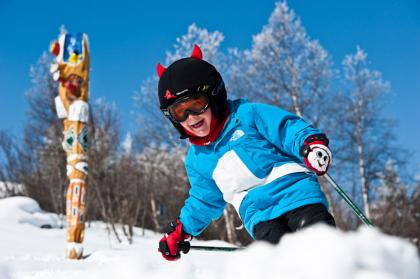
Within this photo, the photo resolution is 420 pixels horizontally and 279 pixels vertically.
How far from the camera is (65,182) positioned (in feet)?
43.2

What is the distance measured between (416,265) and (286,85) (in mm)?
12197

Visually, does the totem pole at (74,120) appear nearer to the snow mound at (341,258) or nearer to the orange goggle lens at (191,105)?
the orange goggle lens at (191,105)

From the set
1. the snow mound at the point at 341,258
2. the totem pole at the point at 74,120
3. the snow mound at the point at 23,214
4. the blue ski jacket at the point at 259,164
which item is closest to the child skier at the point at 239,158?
the blue ski jacket at the point at 259,164

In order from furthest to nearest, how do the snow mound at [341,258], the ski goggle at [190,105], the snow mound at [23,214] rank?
1. the snow mound at [23,214]
2. the ski goggle at [190,105]
3. the snow mound at [341,258]

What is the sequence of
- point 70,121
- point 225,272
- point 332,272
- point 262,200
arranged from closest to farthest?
1. point 332,272
2. point 225,272
3. point 262,200
4. point 70,121

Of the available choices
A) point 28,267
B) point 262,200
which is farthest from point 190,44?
point 262,200

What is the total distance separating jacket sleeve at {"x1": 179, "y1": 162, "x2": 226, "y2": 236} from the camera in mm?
2385

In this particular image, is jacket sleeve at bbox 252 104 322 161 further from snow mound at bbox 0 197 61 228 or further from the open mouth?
snow mound at bbox 0 197 61 228

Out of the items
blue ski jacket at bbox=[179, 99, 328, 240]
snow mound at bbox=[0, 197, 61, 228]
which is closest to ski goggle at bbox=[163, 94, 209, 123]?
blue ski jacket at bbox=[179, 99, 328, 240]

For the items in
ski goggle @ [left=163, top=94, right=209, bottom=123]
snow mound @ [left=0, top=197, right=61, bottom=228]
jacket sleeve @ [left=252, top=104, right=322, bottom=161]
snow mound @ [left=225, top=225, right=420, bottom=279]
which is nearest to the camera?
snow mound @ [left=225, top=225, right=420, bottom=279]

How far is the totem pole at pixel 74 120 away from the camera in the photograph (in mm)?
6016

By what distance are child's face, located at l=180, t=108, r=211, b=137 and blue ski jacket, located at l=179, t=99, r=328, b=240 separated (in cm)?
9

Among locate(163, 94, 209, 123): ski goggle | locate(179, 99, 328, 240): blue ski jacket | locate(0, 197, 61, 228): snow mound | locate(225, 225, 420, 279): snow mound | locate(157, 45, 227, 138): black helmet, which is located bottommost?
locate(0, 197, 61, 228): snow mound

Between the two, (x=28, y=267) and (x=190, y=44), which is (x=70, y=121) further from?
(x=190, y=44)
